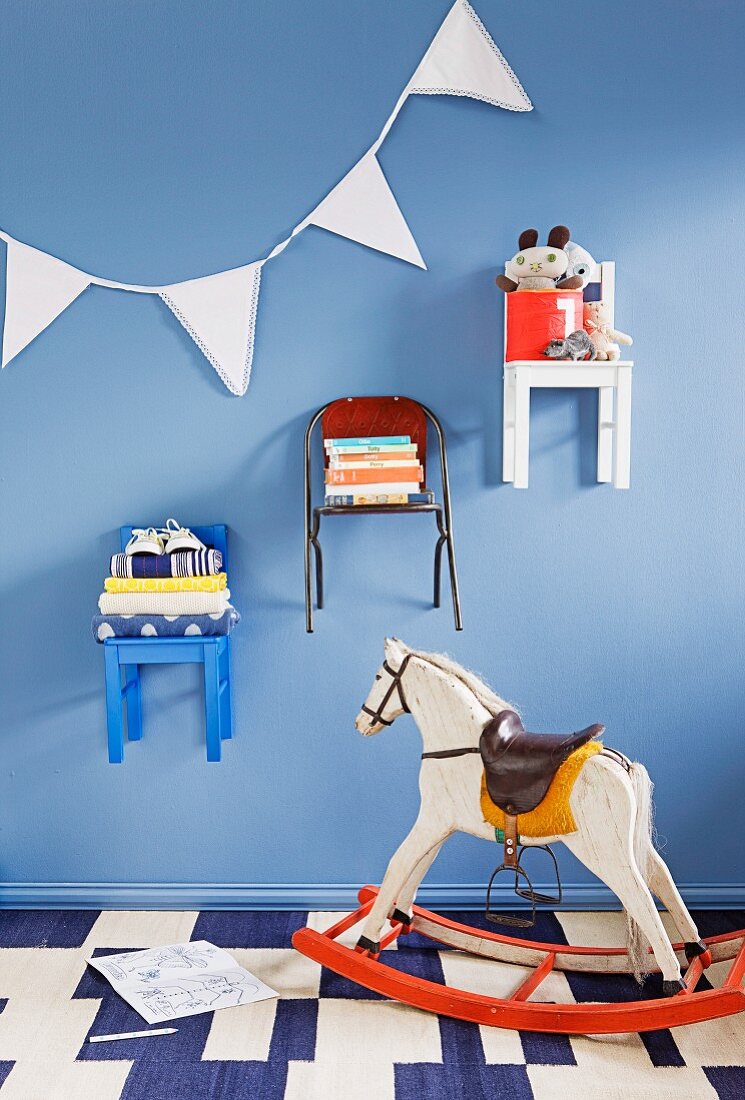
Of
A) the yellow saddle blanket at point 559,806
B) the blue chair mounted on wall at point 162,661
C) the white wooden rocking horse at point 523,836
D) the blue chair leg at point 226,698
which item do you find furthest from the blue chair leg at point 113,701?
the yellow saddle blanket at point 559,806

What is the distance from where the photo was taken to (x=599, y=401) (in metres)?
2.42

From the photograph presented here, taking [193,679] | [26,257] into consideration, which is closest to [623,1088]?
[193,679]

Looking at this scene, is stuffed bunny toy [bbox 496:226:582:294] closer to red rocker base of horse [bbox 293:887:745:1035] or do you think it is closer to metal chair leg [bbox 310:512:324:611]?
metal chair leg [bbox 310:512:324:611]

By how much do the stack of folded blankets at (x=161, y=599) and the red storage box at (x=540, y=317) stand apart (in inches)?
33.1

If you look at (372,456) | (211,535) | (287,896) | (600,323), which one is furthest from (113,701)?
(600,323)

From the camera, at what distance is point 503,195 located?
239cm

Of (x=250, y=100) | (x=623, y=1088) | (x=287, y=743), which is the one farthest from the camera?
(x=287, y=743)

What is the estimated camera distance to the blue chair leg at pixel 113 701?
7.48ft

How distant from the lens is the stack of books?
2.28 m

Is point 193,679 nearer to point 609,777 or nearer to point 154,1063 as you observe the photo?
point 154,1063

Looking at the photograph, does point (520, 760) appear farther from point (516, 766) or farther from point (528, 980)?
point (528, 980)

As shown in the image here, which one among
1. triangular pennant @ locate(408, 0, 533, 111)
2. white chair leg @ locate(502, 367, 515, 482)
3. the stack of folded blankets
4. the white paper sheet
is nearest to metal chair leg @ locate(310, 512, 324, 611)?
the stack of folded blankets

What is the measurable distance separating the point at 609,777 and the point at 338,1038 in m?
0.71

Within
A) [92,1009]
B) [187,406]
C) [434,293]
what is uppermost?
[434,293]
